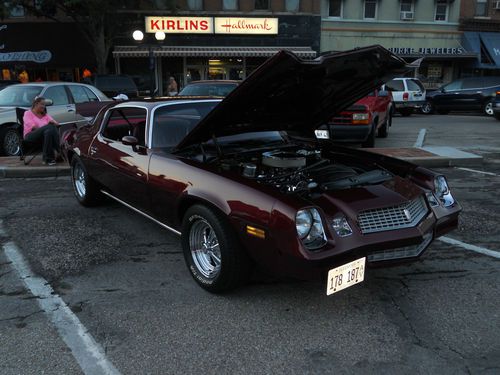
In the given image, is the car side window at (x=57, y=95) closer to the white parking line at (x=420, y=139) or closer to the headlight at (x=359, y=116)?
the headlight at (x=359, y=116)

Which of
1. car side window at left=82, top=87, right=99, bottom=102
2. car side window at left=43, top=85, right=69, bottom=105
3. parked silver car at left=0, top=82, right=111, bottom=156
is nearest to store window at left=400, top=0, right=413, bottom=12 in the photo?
car side window at left=82, top=87, right=99, bottom=102

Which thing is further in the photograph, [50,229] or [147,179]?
[50,229]

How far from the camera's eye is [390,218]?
3322 millimetres

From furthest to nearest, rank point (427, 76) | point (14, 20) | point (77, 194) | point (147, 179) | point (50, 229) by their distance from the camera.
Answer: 1. point (427, 76)
2. point (14, 20)
3. point (77, 194)
4. point (50, 229)
5. point (147, 179)

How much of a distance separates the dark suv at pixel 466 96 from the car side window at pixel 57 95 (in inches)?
630

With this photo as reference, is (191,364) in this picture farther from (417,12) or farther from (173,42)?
(417,12)

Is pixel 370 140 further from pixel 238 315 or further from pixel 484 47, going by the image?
pixel 484 47

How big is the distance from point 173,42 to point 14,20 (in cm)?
816

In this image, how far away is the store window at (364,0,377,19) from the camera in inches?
1041

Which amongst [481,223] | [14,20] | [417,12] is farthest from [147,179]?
[417,12]

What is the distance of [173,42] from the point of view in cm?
2520

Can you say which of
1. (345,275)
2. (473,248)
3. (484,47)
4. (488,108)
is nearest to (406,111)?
(488,108)

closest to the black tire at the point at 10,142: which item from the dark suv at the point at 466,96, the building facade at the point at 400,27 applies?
the dark suv at the point at 466,96

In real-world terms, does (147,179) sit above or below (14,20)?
below
